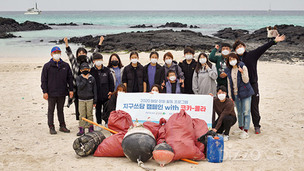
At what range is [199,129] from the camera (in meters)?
5.57

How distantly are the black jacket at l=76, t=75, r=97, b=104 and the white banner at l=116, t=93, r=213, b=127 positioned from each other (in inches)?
21.9

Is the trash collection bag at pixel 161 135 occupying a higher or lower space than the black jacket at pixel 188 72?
lower

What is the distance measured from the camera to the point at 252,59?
6.36 metres

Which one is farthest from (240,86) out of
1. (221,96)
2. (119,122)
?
(119,122)

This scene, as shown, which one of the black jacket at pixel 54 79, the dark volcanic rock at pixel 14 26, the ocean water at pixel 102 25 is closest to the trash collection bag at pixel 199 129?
the black jacket at pixel 54 79

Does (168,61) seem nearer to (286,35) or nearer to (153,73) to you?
(153,73)

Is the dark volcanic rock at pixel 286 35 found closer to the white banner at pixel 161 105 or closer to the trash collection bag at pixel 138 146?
the white banner at pixel 161 105

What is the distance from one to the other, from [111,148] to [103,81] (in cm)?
179

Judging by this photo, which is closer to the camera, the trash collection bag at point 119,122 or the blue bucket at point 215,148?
the blue bucket at point 215,148

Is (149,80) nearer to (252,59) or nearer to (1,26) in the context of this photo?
(252,59)

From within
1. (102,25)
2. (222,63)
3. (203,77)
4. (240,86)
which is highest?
(102,25)

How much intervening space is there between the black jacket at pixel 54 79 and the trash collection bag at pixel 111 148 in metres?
1.73

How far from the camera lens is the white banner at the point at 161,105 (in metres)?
6.21

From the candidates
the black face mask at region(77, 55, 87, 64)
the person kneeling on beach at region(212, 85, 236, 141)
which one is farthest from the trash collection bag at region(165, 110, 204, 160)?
the black face mask at region(77, 55, 87, 64)
